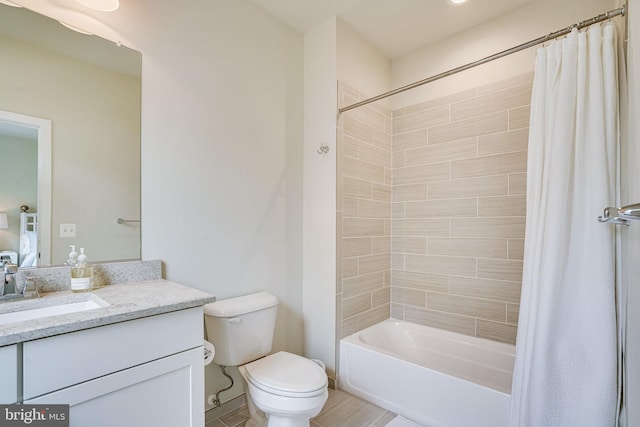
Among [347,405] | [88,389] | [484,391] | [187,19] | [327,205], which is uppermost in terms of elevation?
[187,19]

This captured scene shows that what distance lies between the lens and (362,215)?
239 cm

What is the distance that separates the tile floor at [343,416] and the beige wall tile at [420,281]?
96 centimetres

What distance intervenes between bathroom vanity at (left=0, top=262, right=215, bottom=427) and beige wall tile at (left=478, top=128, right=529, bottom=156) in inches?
82.0

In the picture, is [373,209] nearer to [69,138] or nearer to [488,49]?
[488,49]

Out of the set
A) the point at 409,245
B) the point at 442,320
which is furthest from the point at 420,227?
the point at 442,320

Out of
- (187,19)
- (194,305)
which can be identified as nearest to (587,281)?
(194,305)

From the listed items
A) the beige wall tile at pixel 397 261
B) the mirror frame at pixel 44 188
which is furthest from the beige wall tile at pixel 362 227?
the mirror frame at pixel 44 188

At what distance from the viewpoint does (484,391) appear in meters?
1.57

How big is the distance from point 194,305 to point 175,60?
1344mm

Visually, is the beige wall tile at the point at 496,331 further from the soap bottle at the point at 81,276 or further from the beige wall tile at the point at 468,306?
the soap bottle at the point at 81,276

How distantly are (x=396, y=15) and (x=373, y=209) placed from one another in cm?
142

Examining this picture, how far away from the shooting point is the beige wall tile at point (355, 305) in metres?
2.23

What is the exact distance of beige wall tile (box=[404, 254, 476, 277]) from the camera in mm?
2289

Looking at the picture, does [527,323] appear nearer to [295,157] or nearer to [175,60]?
[295,157]
